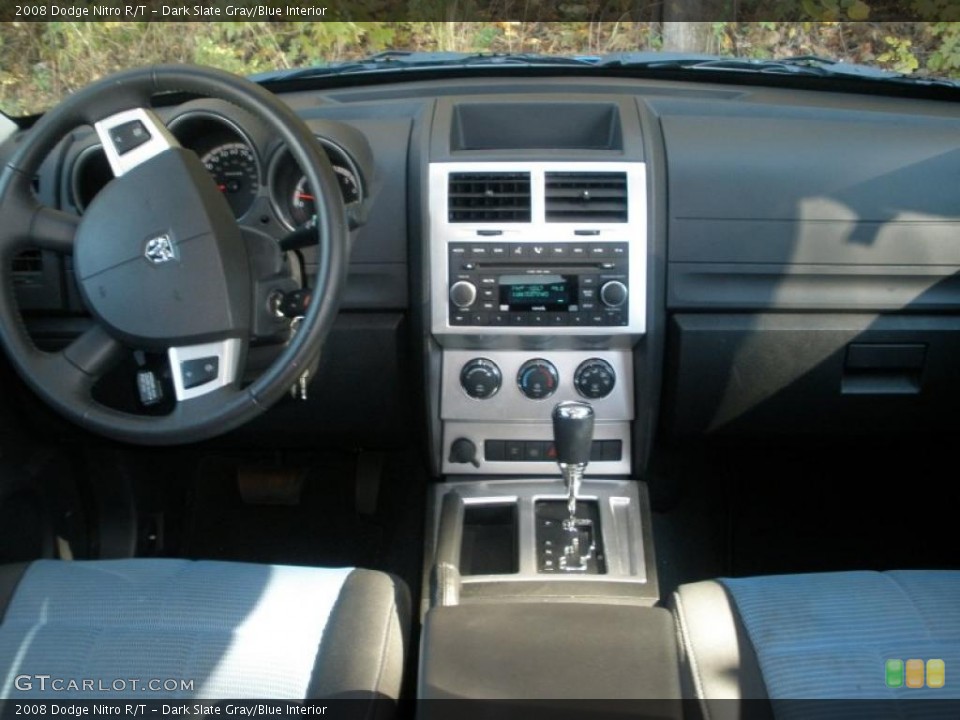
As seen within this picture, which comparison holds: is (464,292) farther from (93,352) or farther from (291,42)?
(291,42)

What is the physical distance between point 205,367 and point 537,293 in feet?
2.75

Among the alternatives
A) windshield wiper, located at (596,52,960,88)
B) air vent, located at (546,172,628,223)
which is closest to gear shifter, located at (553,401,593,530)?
air vent, located at (546,172,628,223)

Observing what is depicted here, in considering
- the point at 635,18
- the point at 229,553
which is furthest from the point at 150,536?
the point at 635,18

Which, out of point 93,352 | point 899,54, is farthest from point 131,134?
point 899,54

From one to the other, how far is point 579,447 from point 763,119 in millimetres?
913

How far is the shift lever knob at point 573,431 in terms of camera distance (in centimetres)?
214

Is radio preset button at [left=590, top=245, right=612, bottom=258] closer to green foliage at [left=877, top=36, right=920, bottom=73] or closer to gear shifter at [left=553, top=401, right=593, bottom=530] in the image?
gear shifter at [left=553, top=401, right=593, bottom=530]

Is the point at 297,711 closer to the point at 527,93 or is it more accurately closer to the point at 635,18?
the point at 527,93

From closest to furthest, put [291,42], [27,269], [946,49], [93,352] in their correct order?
1. [93,352]
2. [27,269]
3. [291,42]
4. [946,49]

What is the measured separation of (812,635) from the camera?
165cm

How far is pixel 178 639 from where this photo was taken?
66.0 inches

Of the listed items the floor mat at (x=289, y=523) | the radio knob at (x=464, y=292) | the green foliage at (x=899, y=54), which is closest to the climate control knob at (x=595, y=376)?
the radio knob at (x=464, y=292)
